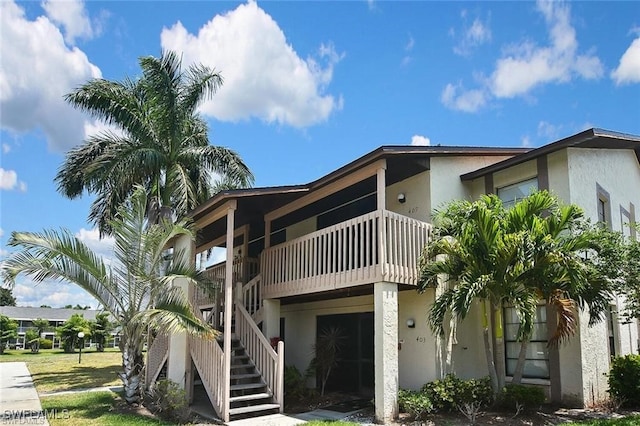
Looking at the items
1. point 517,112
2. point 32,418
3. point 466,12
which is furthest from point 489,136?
point 32,418

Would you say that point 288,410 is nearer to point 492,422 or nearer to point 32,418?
point 492,422

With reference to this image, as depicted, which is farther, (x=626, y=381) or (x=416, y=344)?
(x=416, y=344)

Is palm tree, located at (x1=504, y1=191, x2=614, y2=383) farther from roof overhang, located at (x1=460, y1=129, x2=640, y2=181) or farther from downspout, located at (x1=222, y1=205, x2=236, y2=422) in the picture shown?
downspout, located at (x1=222, y1=205, x2=236, y2=422)

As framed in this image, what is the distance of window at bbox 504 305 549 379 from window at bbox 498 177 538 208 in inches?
108

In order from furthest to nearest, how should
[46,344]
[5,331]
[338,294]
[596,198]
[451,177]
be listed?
[46,344], [5,331], [338,294], [451,177], [596,198]

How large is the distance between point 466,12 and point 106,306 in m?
11.3

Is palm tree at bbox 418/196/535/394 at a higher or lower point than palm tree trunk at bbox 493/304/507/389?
higher

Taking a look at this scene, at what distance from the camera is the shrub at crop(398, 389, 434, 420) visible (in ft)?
31.0

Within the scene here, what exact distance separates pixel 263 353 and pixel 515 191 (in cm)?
741

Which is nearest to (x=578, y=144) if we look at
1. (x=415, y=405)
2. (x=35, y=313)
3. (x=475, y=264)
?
(x=475, y=264)

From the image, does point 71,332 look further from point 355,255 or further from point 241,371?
point 355,255

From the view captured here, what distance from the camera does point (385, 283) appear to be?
32.9 feet

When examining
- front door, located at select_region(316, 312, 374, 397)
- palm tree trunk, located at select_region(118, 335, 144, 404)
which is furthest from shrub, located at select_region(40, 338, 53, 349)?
front door, located at select_region(316, 312, 374, 397)

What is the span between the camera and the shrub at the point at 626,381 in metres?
10.4
